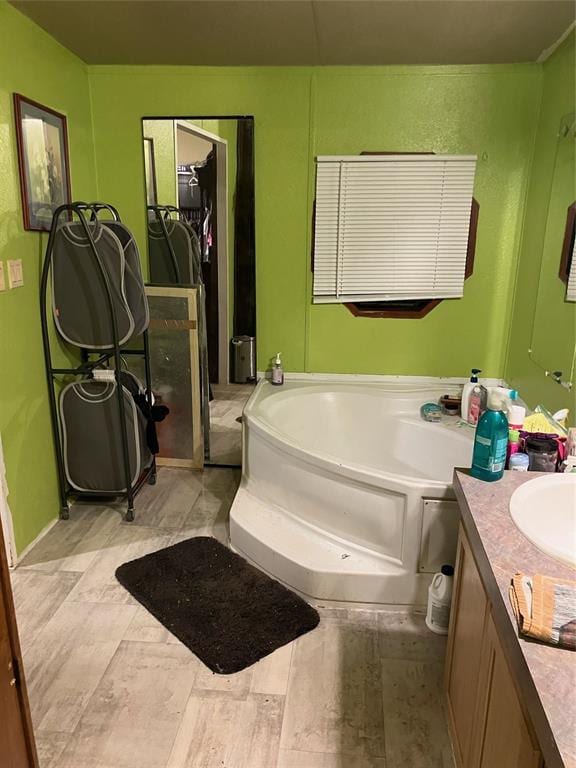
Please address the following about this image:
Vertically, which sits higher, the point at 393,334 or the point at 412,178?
the point at 412,178

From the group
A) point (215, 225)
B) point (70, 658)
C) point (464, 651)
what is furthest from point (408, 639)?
point (215, 225)

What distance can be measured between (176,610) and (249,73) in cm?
267

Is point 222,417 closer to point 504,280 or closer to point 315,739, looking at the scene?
point 504,280

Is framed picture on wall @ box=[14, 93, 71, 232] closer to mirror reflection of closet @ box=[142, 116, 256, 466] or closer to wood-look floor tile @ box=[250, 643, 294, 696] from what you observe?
mirror reflection of closet @ box=[142, 116, 256, 466]

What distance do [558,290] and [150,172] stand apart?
2.24 metres

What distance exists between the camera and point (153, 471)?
3227mm

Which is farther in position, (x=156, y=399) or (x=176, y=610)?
(x=156, y=399)

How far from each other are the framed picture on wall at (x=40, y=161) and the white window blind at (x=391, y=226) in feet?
4.34

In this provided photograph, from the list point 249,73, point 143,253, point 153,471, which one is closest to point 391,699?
point 153,471

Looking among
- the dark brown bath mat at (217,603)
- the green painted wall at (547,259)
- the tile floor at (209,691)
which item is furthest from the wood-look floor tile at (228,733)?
the green painted wall at (547,259)

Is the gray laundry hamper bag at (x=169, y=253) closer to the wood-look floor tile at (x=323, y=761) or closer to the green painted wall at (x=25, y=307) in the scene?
the green painted wall at (x=25, y=307)

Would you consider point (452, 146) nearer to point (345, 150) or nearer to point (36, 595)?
point (345, 150)

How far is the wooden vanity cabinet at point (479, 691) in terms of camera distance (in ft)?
3.22

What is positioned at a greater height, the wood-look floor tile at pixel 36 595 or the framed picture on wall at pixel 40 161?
the framed picture on wall at pixel 40 161
